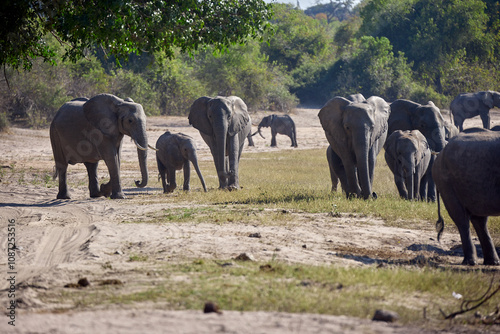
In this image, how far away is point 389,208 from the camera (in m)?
10.7

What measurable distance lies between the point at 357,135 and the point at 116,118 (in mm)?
4850

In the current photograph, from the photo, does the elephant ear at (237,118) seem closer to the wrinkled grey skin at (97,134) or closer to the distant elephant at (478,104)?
the wrinkled grey skin at (97,134)

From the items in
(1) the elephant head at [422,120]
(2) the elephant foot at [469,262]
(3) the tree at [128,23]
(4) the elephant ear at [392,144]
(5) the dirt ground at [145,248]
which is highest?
(3) the tree at [128,23]

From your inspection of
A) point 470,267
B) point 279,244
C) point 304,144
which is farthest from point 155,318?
point 304,144

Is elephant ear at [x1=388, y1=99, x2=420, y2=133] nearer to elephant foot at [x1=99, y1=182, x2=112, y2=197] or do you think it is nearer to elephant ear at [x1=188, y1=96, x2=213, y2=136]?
elephant ear at [x1=188, y1=96, x2=213, y2=136]

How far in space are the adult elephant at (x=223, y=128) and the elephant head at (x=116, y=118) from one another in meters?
1.83

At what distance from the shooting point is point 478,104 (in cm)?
3200

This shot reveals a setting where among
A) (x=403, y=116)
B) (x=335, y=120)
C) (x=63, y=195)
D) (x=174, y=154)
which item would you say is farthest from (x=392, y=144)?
(x=63, y=195)

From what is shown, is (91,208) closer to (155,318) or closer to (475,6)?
(155,318)

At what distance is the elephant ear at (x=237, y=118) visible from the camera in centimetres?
1512

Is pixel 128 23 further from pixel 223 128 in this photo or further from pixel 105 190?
pixel 223 128

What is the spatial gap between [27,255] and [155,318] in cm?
350

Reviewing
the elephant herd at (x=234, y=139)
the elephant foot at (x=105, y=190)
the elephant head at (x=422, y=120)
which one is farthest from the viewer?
the elephant head at (x=422, y=120)

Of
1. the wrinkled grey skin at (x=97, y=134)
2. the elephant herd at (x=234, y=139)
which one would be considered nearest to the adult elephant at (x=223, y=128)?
the elephant herd at (x=234, y=139)
